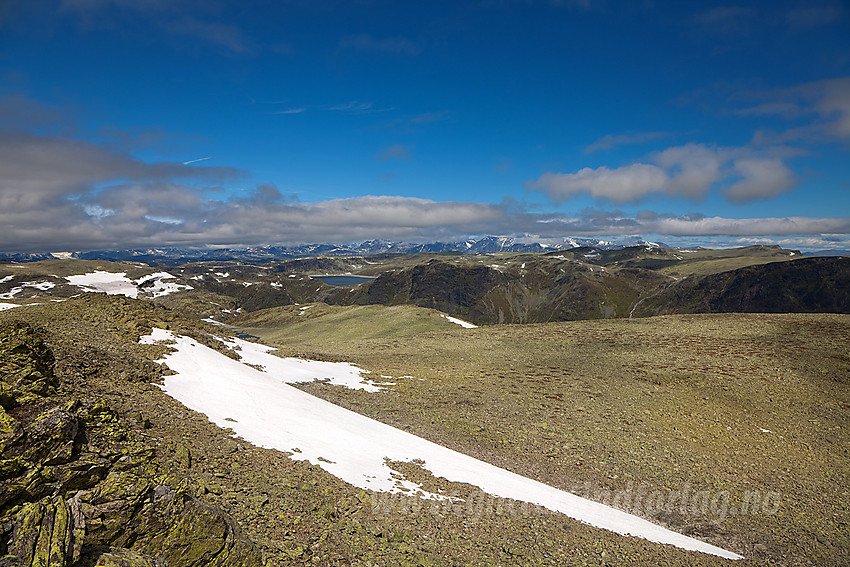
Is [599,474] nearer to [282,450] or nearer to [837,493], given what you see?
[837,493]

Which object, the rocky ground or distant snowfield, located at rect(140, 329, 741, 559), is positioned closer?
the rocky ground

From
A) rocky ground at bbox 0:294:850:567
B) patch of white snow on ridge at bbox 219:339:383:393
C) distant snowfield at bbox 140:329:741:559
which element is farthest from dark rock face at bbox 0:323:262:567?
patch of white snow on ridge at bbox 219:339:383:393

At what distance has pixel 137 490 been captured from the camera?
8484mm

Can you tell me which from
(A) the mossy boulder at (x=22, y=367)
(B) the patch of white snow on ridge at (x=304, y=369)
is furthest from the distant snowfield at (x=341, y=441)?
(A) the mossy boulder at (x=22, y=367)

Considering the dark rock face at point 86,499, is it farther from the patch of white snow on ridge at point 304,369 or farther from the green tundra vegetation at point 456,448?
A: the patch of white snow on ridge at point 304,369

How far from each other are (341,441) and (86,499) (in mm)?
11956

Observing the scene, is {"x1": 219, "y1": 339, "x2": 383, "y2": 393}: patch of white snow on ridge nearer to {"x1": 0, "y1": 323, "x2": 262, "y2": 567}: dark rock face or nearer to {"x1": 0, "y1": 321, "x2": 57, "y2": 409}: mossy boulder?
{"x1": 0, "y1": 321, "x2": 57, "y2": 409}: mossy boulder

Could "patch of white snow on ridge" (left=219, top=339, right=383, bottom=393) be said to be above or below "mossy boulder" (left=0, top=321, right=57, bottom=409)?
below

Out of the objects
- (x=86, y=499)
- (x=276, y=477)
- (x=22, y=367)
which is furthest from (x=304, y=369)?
(x=86, y=499)

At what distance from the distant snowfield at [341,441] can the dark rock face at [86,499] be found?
22.0 feet

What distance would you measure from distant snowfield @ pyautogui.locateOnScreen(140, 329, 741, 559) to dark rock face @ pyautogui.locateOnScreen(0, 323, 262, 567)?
6700 millimetres

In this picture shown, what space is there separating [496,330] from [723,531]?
4686 centimetres

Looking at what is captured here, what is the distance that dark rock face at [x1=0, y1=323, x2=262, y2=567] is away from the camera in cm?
674

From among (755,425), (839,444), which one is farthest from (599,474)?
(839,444)
